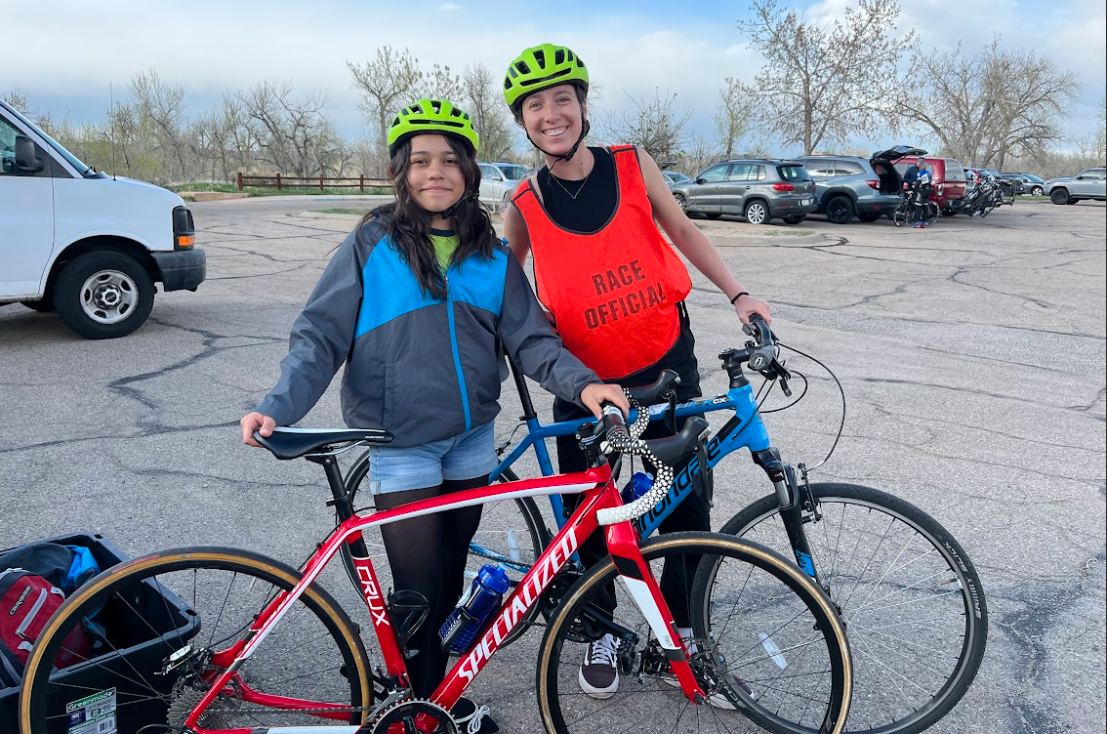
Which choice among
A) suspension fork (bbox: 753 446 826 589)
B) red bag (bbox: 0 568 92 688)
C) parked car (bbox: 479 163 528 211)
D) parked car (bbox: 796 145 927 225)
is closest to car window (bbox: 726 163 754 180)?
parked car (bbox: 796 145 927 225)

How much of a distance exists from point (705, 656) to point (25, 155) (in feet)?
22.7

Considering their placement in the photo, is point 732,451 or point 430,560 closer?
point 430,560

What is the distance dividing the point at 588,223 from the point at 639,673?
147 centimetres

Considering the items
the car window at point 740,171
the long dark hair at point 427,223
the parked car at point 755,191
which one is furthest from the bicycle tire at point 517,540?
the car window at point 740,171

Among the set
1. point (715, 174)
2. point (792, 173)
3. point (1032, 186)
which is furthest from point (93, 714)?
point (1032, 186)

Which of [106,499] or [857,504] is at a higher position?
[857,504]

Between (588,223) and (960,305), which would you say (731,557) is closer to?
(588,223)

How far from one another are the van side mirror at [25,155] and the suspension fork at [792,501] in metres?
6.73

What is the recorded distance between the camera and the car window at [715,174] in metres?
21.3

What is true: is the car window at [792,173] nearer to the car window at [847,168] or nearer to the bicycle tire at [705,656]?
the car window at [847,168]

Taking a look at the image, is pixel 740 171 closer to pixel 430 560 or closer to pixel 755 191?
pixel 755 191

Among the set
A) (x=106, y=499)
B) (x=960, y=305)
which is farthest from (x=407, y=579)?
(x=960, y=305)

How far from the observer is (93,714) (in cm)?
227

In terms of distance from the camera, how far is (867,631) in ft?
9.99
